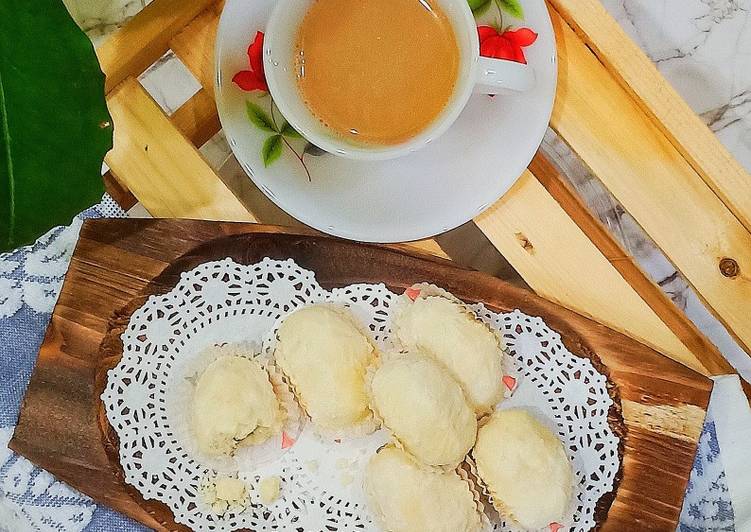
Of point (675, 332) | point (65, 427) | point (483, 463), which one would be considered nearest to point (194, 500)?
point (65, 427)

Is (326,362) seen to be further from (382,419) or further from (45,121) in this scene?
(45,121)

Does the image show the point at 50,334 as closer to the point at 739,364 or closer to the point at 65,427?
the point at 65,427

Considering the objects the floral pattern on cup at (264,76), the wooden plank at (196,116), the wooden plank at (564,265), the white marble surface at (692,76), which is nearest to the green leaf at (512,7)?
the floral pattern on cup at (264,76)

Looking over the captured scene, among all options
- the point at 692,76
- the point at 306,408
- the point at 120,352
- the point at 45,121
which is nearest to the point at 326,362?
the point at 306,408

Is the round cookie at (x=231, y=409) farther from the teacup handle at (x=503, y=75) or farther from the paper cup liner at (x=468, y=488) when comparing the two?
the teacup handle at (x=503, y=75)

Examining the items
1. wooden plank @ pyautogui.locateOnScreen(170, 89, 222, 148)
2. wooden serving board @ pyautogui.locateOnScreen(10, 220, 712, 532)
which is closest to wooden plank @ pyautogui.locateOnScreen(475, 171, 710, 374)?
wooden serving board @ pyautogui.locateOnScreen(10, 220, 712, 532)

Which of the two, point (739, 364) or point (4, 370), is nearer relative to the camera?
point (4, 370)

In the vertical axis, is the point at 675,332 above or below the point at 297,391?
below

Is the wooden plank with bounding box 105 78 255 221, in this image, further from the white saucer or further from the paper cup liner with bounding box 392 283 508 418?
the paper cup liner with bounding box 392 283 508 418
